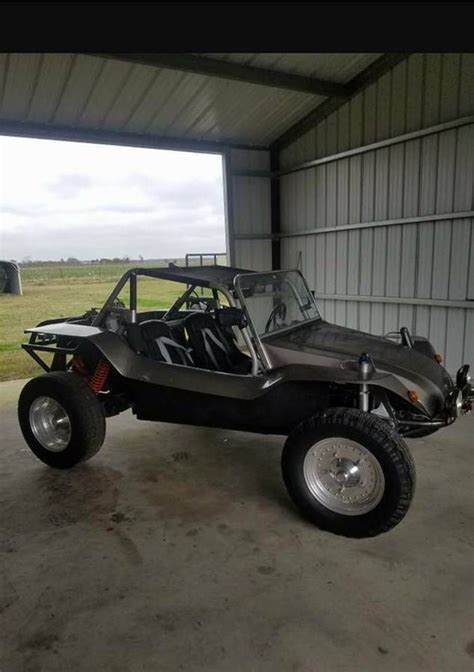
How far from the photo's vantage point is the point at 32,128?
20.8ft

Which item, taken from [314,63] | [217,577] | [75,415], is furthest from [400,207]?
[217,577]

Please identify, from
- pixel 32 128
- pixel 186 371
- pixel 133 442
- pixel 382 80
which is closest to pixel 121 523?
pixel 186 371

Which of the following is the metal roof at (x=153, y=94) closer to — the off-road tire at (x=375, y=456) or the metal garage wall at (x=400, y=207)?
the metal garage wall at (x=400, y=207)

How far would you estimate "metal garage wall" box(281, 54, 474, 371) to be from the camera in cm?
578

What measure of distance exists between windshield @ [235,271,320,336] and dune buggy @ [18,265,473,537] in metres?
0.01

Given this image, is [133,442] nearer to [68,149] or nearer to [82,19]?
[82,19]

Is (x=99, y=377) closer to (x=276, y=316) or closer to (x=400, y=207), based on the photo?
(x=276, y=316)

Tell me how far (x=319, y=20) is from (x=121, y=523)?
9.04ft

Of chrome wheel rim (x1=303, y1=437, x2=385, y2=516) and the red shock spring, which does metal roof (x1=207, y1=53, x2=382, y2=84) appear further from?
chrome wheel rim (x1=303, y1=437, x2=385, y2=516)

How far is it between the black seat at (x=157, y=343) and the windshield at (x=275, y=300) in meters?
0.70

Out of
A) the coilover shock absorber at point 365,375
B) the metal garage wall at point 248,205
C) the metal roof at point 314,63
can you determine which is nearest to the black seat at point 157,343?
the coilover shock absorber at point 365,375

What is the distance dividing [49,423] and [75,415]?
0.44m

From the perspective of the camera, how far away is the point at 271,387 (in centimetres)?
293

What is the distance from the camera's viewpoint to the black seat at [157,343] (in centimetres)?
350
